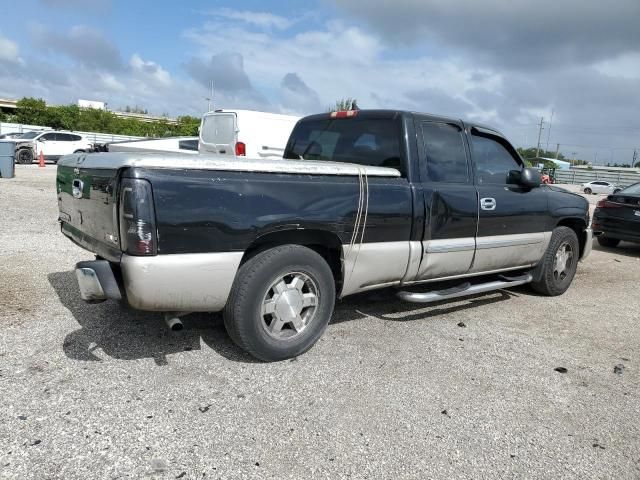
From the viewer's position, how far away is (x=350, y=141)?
188 inches

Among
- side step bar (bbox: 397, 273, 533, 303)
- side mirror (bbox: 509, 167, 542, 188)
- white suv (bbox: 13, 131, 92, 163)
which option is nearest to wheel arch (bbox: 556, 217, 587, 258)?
side step bar (bbox: 397, 273, 533, 303)

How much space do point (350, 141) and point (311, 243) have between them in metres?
1.45

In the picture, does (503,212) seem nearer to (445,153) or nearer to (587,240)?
(445,153)

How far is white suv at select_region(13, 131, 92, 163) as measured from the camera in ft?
69.8

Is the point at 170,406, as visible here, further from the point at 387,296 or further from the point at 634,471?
the point at 387,296

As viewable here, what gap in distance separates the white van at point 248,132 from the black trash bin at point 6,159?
7.06 metres

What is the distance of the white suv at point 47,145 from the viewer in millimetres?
21281

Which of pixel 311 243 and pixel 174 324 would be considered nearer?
pixel 174 324

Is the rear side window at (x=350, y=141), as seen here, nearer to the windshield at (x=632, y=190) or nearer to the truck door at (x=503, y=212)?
the truck door at (x=503, y=212)

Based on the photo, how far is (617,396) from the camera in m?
3.47

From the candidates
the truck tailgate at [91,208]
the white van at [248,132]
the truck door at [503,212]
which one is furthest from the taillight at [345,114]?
the white van at [248,132]

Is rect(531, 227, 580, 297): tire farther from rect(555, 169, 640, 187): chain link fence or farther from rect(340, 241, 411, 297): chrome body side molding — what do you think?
rect(555, 169, 640, 187): chain link fence

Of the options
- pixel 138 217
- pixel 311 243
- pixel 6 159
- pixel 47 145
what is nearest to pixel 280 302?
pixel 311 243

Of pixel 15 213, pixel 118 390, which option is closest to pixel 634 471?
pixel 118 390
